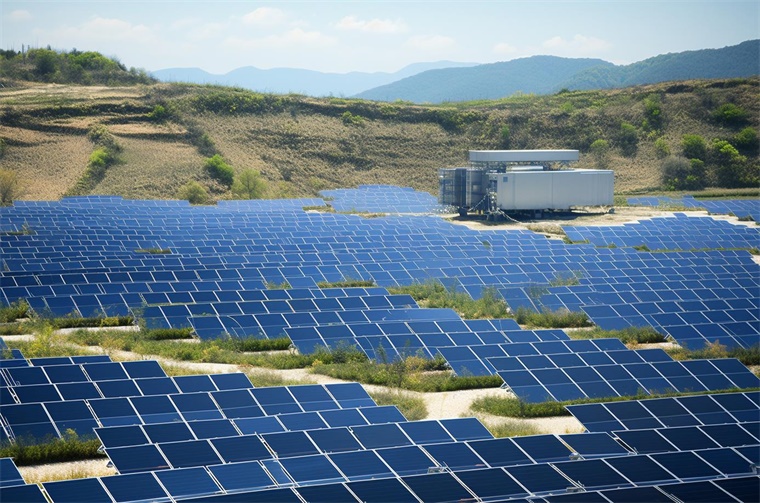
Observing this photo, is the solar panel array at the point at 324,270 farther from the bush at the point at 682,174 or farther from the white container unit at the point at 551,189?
the bush at the point at 682,174

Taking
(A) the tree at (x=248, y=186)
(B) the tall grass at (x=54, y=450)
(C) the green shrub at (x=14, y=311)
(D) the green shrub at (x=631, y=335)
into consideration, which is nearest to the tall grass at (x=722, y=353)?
(D) the green shrub at (x=631, y=335)

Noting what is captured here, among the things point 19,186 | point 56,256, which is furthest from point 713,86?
point 56,256

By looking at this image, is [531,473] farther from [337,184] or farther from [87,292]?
[337,184]

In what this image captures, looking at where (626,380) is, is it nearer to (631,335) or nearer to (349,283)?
(631,335)

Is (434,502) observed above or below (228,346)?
above

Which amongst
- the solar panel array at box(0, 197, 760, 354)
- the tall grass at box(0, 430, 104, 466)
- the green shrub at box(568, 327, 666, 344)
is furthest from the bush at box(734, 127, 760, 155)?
the tall grass at box(0, 430, 104, 466)

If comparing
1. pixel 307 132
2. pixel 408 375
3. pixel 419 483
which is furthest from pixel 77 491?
pixel 307 132
